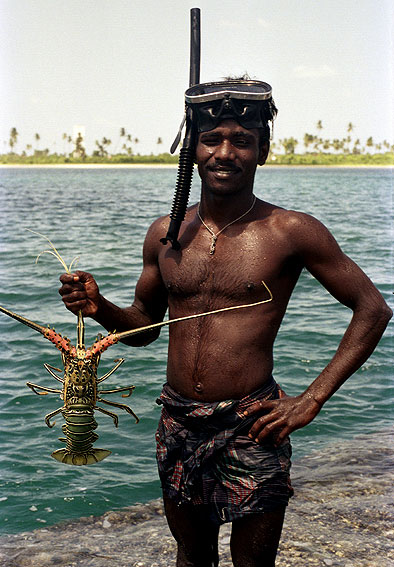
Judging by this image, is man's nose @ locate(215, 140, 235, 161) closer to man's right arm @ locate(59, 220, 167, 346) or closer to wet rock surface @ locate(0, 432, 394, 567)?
man's right arm @ locate(59, 220, 167, 346)

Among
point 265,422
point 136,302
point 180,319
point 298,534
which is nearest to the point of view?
point 180,319

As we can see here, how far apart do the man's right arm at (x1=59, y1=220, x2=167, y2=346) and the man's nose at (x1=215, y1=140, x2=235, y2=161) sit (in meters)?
0.58

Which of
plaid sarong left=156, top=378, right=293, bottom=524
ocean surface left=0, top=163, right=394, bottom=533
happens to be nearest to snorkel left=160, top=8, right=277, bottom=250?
plaid sarong left=156, top=378, right=293, bottom=524

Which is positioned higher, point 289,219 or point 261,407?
point 289,219

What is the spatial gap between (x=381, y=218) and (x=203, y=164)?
1199 inches

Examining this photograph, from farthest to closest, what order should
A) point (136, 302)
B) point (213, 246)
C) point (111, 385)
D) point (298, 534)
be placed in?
point (111, 385)
point (298, 534)
point (136, 302)
point (213, 246)

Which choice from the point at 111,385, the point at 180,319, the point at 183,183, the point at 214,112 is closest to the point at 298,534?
the point at 180,319

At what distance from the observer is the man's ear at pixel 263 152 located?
11.8 ft

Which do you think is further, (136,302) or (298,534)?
(298,534)

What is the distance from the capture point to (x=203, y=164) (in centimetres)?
346

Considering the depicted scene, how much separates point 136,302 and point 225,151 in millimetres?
1018

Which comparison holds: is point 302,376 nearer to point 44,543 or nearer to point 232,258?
point 44,543

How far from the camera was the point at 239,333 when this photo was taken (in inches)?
136

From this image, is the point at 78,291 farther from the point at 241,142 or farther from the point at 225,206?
the point at 241,142
